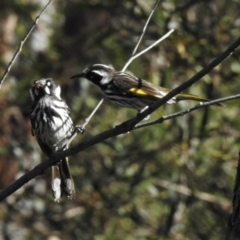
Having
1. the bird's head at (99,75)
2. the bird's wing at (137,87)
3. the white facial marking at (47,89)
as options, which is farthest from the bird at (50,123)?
the bird's wing at (137,87)

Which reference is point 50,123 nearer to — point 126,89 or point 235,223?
point 126,89

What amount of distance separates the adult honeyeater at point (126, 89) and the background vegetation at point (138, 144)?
6.45ft

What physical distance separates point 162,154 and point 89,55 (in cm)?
175

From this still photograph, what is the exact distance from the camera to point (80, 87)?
398 inches

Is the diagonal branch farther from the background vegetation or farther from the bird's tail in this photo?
the background vegetation

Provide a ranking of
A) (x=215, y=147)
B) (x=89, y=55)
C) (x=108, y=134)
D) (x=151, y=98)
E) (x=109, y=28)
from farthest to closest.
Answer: (x=89, y=55) → (x=109, y=28) → (x=215, y=147) → (x=151, y=98) → (x=108, y=134)

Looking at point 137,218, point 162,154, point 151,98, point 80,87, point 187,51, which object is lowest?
point 151,98

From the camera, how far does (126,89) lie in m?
5.38

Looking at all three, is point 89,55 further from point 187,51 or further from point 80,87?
point 187,51

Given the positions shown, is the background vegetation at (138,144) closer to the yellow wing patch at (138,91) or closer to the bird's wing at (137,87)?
the bird's wing at (137,87)

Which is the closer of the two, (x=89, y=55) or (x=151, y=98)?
(x=151, y=98)

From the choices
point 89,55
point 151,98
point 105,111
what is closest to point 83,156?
point 105,111

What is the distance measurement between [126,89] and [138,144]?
3.04m

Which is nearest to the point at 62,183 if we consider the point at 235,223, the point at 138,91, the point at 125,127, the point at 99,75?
the point at 99,75
